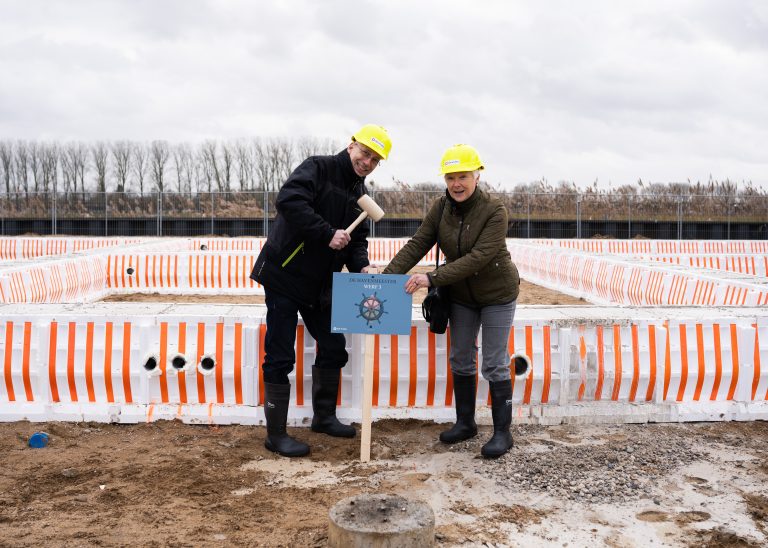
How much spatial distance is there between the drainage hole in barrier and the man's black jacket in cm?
151

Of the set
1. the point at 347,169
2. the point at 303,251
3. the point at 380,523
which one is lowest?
the point at 380,523

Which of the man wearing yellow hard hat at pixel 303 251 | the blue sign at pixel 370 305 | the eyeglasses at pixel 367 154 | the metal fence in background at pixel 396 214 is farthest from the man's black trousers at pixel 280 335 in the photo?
the metal fence in background at pixel 396 214

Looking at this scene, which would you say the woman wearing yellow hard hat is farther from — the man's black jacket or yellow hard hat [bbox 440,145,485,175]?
the man's black jacket

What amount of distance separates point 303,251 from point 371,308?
2.32 ft

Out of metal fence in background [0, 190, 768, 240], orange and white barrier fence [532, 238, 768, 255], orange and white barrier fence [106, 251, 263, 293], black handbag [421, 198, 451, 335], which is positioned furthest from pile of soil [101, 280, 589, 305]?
metal fence in background [0, 190, 768, 240]

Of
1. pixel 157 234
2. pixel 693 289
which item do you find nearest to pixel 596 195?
Answer: pixel 157 234

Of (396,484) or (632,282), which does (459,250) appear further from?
(632,282)

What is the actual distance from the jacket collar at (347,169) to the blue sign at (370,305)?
78cm

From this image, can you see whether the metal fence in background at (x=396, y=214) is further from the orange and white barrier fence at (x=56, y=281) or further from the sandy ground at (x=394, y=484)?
the sandy ground at (x=394, y=484)

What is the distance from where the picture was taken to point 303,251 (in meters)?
5.81

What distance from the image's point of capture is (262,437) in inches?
243

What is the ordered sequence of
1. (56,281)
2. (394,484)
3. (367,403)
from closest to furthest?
1. (394,484)
2. (367,403)
3. (56,281)

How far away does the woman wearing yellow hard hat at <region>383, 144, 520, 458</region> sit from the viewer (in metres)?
5.59

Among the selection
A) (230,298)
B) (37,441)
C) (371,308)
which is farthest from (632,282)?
(37,441)
